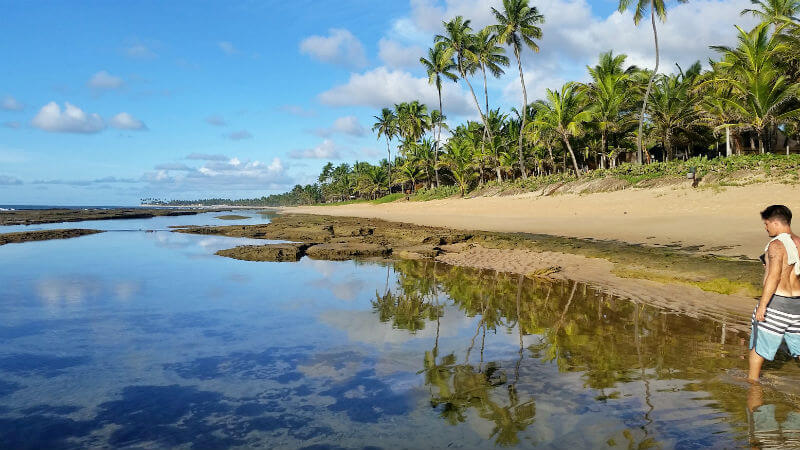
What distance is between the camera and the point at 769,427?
11.2 feet

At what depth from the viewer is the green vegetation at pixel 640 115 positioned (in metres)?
25.3

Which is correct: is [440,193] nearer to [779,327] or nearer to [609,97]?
[609,97]

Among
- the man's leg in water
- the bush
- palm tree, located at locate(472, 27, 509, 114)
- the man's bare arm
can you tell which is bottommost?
the man's leg in water

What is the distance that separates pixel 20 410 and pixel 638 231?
18782mm

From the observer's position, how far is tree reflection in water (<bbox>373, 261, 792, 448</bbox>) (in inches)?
157

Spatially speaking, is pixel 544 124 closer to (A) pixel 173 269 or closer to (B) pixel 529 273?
(B) pixel 529 273

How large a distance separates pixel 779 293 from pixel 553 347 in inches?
97.6

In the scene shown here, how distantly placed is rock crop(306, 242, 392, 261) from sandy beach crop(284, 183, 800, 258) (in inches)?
331

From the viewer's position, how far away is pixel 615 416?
374cm

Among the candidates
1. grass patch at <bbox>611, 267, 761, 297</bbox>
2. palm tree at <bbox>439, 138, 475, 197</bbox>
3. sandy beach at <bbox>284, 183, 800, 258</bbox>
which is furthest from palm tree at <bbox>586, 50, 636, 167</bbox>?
grass patch at <bbox>611, 267, 761, 297</bbox>

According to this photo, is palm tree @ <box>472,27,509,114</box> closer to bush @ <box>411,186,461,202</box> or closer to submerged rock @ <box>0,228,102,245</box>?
bush @ <box>411,186,461,202</box>

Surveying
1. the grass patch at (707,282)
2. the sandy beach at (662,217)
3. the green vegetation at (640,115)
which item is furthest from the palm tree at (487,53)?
the grass patch at (707,282)

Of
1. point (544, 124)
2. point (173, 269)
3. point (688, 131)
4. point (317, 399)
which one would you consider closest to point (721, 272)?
point (317, 399)

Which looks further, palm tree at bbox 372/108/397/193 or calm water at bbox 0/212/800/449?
palm tree at bbox 372/108/397/193
